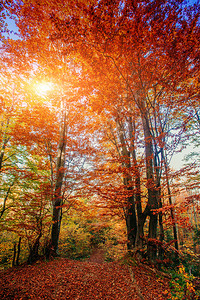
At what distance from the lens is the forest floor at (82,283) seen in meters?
3.21

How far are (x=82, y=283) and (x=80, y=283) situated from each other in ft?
0.21

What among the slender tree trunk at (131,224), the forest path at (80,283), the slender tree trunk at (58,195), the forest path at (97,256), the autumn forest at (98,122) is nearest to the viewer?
the forest path at (80,283)

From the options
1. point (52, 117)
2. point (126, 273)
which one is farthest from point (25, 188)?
point (126, 273)

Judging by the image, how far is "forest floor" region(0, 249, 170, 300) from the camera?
321 cm

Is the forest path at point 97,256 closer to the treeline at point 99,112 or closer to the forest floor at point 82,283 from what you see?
the treeline at point 99,112

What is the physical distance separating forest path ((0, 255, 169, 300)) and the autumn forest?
378 millimetres

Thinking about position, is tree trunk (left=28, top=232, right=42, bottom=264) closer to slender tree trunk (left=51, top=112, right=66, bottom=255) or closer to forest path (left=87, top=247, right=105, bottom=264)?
slender tree trunk (left=51, top=112, right=66, bottom=255)

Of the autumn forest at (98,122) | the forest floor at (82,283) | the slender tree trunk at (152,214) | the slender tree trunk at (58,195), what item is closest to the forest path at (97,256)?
Answer: the autumn forest at (98,122)

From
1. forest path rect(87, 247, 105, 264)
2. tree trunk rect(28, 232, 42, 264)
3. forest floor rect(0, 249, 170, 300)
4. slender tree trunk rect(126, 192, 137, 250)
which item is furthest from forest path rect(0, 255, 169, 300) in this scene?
forest path rect(87, 247, 105, 264)

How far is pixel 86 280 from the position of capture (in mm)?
3941

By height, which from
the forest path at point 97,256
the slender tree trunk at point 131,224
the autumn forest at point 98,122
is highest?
the autumn forest at point 98,122

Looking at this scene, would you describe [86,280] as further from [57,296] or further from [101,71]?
[101,71]

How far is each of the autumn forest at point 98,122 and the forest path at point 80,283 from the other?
38 cm

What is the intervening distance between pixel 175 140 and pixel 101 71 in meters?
5.44
